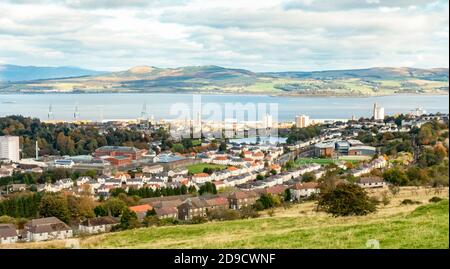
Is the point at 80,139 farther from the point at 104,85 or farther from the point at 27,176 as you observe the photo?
the point at 104,85

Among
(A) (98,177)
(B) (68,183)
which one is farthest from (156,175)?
(B) (68,183)

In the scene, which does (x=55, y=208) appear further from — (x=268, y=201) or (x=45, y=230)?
(x=268, y=201)

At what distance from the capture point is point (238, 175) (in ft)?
63.9

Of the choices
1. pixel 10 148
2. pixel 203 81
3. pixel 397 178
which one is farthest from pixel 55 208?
pixel 10 148

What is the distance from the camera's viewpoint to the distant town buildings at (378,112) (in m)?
26.0

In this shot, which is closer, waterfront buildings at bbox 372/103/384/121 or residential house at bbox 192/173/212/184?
residential house at bbox 192/173/212/184

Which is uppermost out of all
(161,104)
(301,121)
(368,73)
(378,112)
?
(368,73)

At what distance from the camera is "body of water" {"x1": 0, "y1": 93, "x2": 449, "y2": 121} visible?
1658 centimetres

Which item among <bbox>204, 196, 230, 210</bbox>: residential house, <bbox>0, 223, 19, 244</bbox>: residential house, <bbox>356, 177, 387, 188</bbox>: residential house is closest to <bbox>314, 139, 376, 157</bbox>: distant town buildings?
<bbox>356, 177, 387, 188</bbox>: residential house

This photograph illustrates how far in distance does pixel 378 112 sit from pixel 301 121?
11.1 feet

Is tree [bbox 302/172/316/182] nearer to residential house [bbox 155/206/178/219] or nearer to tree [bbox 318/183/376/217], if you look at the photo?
residential house [bbox 155/206/178/219]

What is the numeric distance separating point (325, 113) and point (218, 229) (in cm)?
2528

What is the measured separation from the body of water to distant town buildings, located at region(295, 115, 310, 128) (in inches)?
10.5

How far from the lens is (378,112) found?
2644cm
